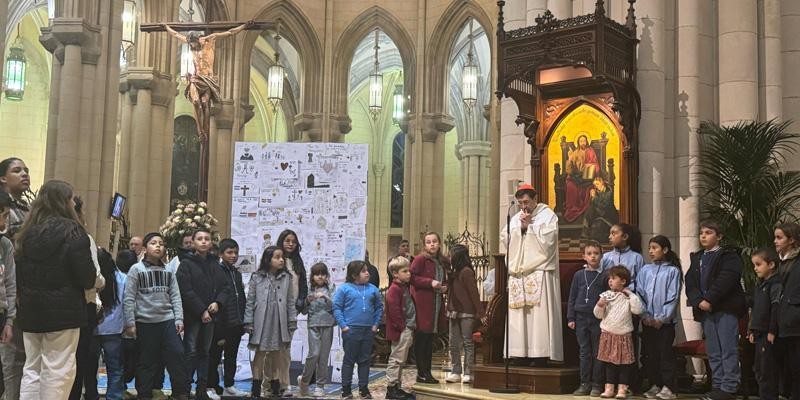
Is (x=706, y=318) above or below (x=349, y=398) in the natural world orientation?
above

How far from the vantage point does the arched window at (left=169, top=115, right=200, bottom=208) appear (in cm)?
2859

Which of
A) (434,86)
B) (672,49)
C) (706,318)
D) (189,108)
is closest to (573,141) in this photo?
(672,49)

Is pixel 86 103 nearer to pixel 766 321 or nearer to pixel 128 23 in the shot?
pixel 128 23

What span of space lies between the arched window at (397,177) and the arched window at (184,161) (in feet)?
22.9

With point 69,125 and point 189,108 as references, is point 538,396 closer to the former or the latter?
point 69,125

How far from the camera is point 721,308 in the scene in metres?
7.21

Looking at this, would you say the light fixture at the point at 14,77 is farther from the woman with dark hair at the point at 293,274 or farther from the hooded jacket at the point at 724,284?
the hooded jacket at the point at 724,284

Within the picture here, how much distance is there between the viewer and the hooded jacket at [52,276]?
536 centimetres

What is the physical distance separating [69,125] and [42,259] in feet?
31.3

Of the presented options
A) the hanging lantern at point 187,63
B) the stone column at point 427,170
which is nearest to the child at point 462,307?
the hanging lantern at point 187,63

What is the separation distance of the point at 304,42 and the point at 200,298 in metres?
15.2

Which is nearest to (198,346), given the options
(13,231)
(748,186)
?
(13,231)

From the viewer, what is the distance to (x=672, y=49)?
9.47 m

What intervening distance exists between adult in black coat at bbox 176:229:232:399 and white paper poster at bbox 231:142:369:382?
207cm
